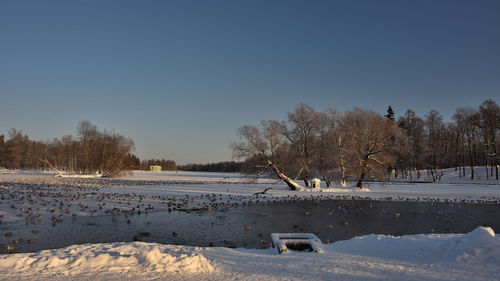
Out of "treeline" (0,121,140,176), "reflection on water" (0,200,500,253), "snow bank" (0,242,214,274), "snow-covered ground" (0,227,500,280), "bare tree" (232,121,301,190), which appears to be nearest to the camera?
"snow-covered ground" (0,227,500,280)

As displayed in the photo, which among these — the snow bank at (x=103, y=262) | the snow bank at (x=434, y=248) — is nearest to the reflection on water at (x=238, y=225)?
the snow bank at (x=434, y=248)

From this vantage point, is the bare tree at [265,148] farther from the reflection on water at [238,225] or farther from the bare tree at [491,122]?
the bare tree at [491,122]

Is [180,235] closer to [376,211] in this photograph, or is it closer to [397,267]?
[397,267]

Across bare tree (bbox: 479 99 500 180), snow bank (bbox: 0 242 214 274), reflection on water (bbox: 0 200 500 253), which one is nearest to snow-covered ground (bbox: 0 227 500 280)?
snow bank (bbox: 0 242 214 274)

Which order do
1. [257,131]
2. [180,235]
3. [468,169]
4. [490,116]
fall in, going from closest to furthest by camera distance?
[180,235] < [257,131] < [490,116] < [468,169]

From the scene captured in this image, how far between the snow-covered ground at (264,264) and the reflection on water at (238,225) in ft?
9.80

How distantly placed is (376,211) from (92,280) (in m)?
18.4

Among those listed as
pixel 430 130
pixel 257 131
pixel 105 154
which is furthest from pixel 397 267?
pixel 105 154

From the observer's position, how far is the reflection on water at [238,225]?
437 inches

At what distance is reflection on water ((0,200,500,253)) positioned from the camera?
11.1 m

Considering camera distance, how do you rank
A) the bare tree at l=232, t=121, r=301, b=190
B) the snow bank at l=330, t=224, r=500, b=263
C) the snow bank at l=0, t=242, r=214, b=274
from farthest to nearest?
the bare tree at l=232, t=121, r=301, b=190
the snow bank at l=330, t=224, r=500, b=263
the snow bank at l=0, t=242, r=214, b=274

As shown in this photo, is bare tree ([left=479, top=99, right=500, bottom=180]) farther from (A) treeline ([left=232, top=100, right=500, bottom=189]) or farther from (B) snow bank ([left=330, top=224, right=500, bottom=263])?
(B) snow bank ([left=330, top=224, right=500, bottom=263])

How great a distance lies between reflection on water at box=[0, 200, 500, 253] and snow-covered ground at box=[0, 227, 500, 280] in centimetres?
299

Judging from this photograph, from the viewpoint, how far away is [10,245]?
9.91 meters
